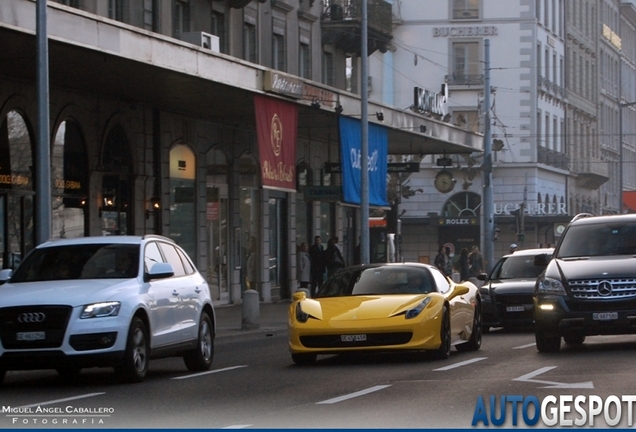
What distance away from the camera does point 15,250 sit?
1155 inches

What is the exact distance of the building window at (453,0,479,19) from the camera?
80.4 m

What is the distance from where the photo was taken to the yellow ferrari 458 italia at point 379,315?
1814 centimetres

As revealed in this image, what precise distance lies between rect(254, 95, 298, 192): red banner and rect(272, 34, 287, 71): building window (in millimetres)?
7483

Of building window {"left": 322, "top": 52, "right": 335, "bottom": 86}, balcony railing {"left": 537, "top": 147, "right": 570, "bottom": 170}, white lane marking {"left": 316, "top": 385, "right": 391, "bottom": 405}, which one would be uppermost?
building window {"left": 322, "top": 52, "right": 335, "bottom": 86}

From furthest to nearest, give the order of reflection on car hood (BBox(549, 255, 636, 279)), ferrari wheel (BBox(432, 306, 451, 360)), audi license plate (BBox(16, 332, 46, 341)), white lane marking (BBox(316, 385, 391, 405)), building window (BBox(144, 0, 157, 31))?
1. building window (BBox(144, 0, 157, 31))
2. reflection on car hood (BBox(549, 255, 636, 279))
3. ferrari wheel (BBox(432, 306, 451, 360))
4. audi license plate (BBox(16, 332, 46, 341))
5. white lane marking (BBox(316, 385, 391, 405))

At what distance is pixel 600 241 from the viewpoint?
811 inches

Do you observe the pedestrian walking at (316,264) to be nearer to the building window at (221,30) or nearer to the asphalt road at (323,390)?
the building window at (221,30)

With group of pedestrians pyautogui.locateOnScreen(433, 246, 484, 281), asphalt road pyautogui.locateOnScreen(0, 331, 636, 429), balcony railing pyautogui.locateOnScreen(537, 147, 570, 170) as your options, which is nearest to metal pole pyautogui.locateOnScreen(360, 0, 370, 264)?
group of pedestrians pyautogui.locateOnScreen(433, 246, 484, 281)

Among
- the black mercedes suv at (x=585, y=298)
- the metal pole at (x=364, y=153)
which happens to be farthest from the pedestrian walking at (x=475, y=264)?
the black mercedes suv at (x=585, y=298)

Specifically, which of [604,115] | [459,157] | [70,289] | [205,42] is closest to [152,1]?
[205,42]

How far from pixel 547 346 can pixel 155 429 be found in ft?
31.4

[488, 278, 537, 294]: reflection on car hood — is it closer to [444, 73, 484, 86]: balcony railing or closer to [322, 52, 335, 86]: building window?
[322, 52, 335, 86]: building window

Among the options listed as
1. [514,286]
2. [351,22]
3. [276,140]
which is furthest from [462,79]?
[514,286]

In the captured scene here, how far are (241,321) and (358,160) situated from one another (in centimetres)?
1214
